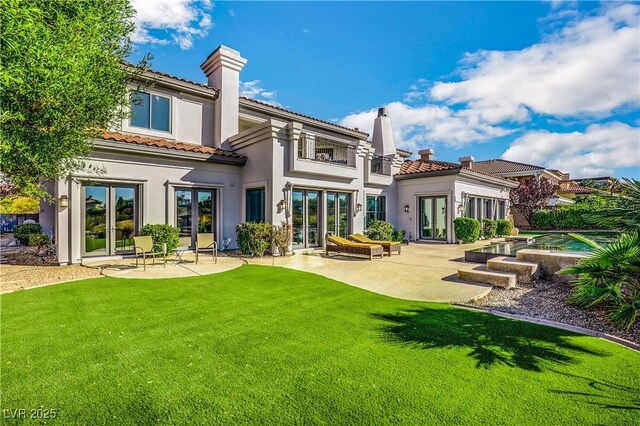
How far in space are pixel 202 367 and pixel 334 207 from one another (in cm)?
1267

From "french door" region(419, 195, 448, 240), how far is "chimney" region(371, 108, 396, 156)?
400 cm

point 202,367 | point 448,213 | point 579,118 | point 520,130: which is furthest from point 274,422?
point 579,118

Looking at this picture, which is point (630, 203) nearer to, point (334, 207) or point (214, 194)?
point (334, 207)

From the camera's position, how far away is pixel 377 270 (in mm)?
10547

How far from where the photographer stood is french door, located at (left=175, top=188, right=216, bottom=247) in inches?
542

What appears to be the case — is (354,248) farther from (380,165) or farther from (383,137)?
(383,137)

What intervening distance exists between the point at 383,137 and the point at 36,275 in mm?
17656

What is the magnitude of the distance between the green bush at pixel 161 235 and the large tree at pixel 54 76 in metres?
4.56

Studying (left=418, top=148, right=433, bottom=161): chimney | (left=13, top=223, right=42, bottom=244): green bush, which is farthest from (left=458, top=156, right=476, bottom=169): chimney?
(left=13, top=223, right=42, bottom=244): green bush

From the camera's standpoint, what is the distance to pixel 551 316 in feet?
20.3

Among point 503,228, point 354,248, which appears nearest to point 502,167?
point 503,228

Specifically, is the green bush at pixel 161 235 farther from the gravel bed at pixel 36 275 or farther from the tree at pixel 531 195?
the tree at pixel 531 195

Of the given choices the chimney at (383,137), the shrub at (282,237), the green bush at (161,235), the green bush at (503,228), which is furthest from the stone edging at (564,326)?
the green bush at (503,228)

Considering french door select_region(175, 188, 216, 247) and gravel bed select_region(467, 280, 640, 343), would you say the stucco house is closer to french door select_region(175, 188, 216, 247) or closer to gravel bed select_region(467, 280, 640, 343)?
french door select_region(175, 188, 216, 247)
